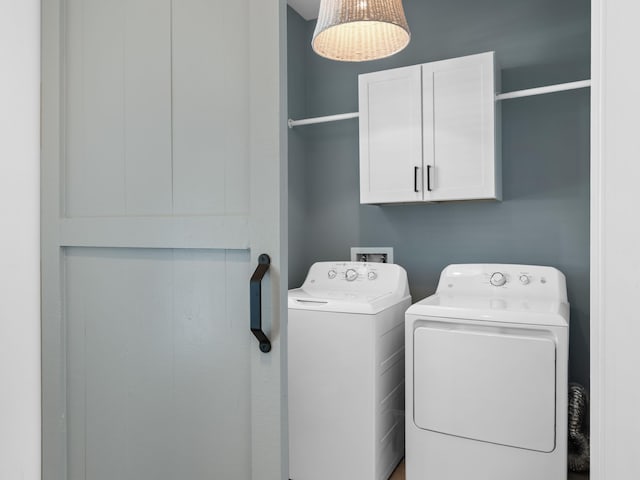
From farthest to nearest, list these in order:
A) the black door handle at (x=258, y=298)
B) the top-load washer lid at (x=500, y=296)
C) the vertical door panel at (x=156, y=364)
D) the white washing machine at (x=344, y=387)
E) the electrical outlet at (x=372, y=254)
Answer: the electrical outlet at (x=372, y=254)
the white washing machine at (x=344, y=387)
the top-load washer lid at (x=500, y=296)
the vertical door panel at (x=156, y=364)
the black door handle at (x=258, y=298)

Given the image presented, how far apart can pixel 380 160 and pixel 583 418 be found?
1694mm

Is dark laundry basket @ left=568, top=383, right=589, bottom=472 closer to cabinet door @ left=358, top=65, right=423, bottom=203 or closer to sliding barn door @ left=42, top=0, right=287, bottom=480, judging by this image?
cabinet door @ left=358, top=65, right=423, bottom=203

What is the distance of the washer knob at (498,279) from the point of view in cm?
228

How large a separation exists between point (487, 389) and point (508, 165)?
128 centimetres

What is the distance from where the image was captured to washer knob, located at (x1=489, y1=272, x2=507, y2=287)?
2.28 metres

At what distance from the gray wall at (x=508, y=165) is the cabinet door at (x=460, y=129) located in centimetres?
27

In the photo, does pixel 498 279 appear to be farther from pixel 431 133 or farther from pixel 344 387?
pixel 344 387

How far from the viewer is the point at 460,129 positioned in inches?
89.0

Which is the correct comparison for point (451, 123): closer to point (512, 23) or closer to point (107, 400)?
point (512, 23)

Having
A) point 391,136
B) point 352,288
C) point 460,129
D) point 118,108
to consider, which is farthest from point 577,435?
point 118,108

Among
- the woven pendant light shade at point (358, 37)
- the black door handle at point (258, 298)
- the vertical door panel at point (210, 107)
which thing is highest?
the woven pendant light shade at point (358, 37)

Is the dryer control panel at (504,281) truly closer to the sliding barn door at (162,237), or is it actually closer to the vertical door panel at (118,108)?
the sliding barn door at (162,237)

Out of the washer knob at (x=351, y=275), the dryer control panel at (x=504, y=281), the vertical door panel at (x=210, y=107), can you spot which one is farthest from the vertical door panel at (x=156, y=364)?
the dryer control panel at (x=504, y=281)
